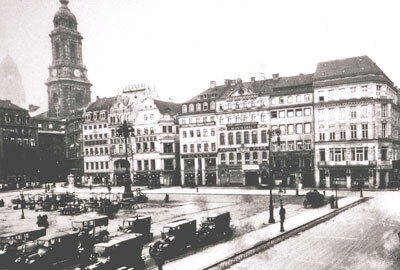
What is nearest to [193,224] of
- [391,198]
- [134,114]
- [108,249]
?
[108,249]

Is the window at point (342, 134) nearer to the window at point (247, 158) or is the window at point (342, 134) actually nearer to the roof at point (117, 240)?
the window at point (247, 158)

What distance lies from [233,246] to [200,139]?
5413cm

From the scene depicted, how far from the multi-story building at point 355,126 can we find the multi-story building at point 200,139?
20101 millimetres

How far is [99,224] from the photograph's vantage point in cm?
2975

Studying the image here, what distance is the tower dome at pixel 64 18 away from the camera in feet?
425

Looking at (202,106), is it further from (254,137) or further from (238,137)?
(254,137)

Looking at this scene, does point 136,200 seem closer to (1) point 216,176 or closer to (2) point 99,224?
(2) point 99,224

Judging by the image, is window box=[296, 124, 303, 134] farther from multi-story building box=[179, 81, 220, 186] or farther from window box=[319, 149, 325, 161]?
multi-story building box=[179, 81, 220, 186]

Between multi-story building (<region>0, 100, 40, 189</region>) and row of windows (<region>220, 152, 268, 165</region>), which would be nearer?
row of windows (<region>220, 152, 268, 165</region>)

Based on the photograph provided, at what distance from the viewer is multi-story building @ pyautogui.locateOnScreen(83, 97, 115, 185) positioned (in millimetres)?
94750

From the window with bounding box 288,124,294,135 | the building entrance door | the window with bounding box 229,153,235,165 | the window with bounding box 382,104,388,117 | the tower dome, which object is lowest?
the building entrance door

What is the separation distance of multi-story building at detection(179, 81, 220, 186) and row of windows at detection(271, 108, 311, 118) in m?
12.4

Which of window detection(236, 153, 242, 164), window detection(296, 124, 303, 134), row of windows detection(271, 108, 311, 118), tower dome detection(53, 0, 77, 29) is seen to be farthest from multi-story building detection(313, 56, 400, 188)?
tower dome detection(53, 0, 77, 29)

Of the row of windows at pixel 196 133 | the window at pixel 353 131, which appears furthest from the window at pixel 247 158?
the window at pixel 353 131
